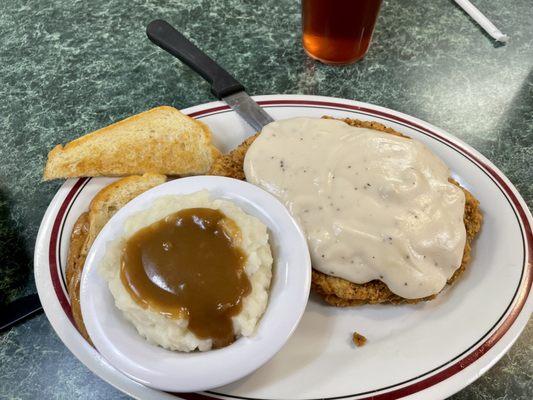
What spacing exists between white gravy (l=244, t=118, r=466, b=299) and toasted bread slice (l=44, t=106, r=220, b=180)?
33 centimetres

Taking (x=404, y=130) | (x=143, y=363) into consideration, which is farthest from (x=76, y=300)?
(x=404, y=130)

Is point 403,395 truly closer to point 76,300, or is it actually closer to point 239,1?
point 76,300

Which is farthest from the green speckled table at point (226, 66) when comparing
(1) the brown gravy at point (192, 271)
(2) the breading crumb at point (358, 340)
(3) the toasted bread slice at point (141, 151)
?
(2) the breading crumb at point (358, 340)

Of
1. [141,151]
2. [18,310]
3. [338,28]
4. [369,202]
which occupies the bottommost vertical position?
[18,310]

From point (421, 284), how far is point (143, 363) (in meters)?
0.92

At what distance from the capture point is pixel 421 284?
1602 millimetres

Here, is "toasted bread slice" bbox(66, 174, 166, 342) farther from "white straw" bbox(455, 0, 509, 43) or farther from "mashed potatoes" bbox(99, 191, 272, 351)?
"white straw" bbox(455, 0, 509, 43)

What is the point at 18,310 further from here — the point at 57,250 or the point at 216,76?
the point at 216,76

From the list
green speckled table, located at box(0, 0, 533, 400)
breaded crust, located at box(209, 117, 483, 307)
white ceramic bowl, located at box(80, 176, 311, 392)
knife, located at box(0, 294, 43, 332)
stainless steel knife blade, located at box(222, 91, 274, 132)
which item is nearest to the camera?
white ceramic bowl, located at box(80, 176, 311, 392)

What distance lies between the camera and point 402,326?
5.67ft

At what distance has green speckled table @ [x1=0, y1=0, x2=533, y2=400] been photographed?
240 centimetres

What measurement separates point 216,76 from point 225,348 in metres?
1.40

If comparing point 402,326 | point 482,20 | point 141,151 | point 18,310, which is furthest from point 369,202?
point 482,20

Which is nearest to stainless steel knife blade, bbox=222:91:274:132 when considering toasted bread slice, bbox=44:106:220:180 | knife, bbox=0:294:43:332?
toasted bread slice, bbox=44:106:220:180
